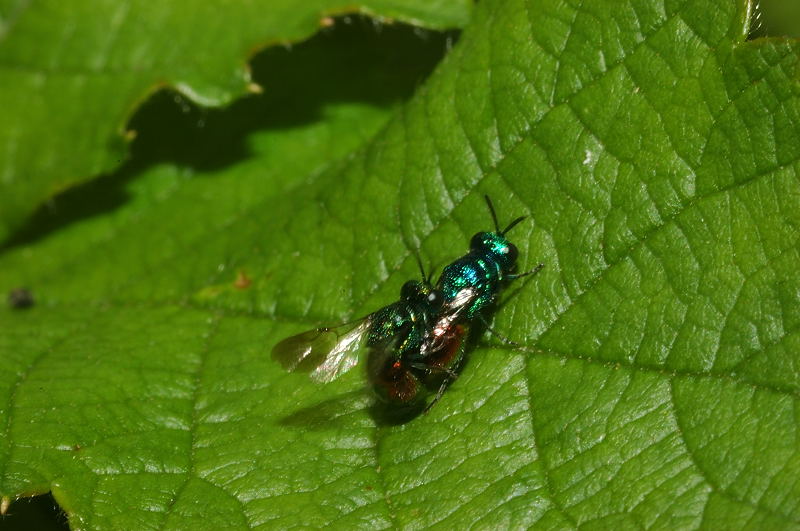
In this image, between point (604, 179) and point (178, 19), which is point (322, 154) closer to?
point (178, 19)

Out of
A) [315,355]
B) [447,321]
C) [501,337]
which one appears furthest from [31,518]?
[501,337]

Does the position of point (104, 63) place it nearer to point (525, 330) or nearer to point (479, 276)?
point (479, 276)

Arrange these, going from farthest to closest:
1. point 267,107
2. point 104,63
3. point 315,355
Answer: point 267,107
point 104,63
point 315,355

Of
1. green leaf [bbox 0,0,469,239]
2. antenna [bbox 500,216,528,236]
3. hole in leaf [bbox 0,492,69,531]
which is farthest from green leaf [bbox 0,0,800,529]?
green leaf [bbox 0,0,469,239]

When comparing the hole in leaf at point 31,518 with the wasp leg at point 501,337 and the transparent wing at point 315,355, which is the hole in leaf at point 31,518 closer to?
the transparent wing at point 315,355

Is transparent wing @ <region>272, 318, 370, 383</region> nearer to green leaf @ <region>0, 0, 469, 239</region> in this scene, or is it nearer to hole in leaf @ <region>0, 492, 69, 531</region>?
hole in leaf @ <region>0, 492, 69, 531</region>

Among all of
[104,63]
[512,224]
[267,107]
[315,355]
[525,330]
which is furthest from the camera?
[267,107]

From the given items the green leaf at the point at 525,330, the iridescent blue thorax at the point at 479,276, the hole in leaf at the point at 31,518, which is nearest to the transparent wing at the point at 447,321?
the iridescent blue thorax at the point at 479,276
